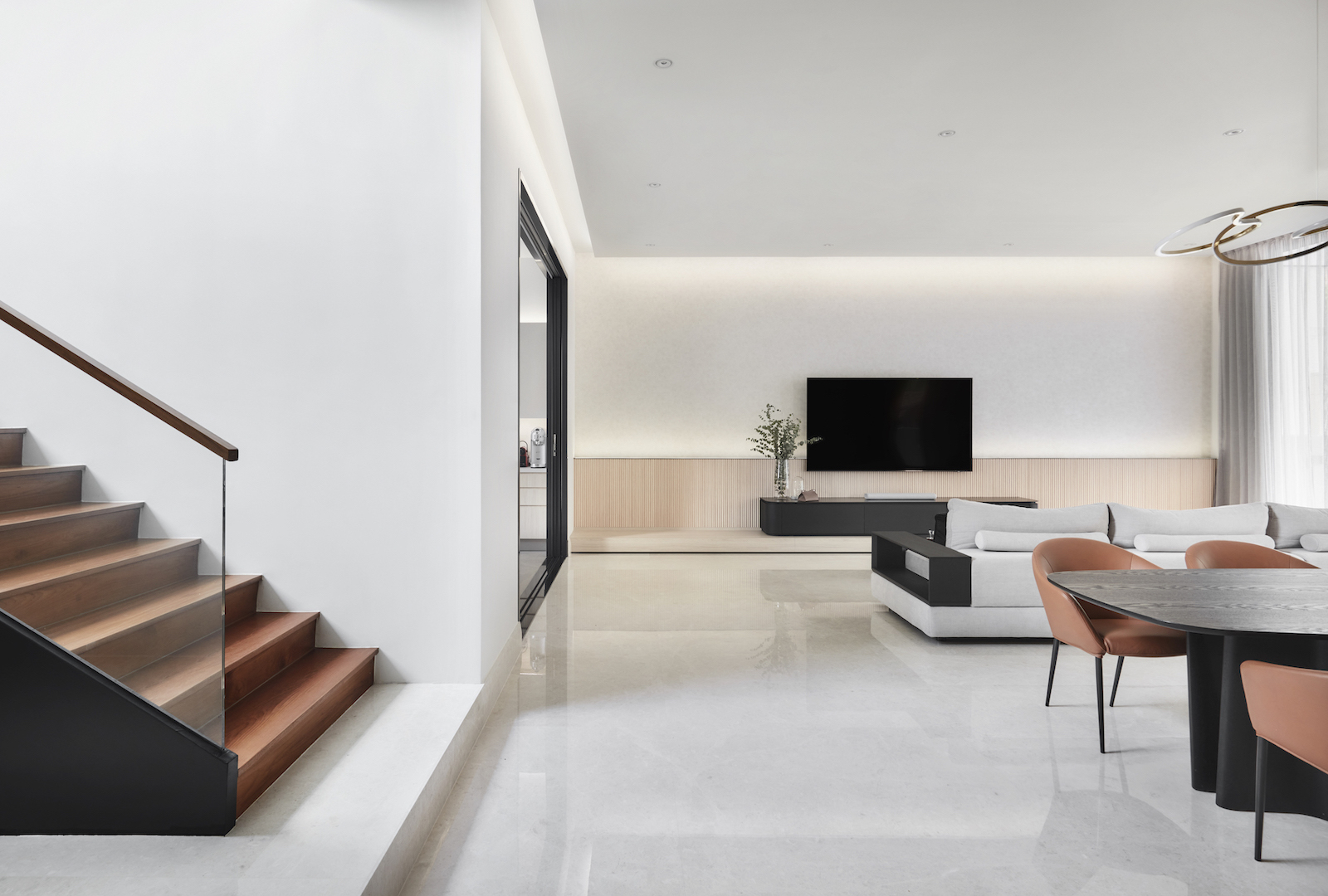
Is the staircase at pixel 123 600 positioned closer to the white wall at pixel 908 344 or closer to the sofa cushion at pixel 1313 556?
the sofa cushion at pixel 1313 556

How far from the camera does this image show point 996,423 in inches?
318

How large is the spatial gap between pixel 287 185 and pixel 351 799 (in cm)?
237

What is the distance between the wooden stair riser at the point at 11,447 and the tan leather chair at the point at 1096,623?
323 cm

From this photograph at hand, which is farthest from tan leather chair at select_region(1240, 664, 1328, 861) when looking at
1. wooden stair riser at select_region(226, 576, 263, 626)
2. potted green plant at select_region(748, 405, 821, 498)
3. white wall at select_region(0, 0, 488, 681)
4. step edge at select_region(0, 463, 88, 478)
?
potted green plant at select_region(748, 405, 821, 498)

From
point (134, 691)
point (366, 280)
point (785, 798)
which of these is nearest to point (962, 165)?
point (366, 280)

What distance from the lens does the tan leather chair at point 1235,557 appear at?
328cm

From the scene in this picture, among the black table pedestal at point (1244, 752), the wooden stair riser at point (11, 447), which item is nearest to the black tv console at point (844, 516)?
the black table pedestal at point (1244, 752)

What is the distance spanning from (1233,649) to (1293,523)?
2.45 m

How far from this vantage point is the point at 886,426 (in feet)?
26.1

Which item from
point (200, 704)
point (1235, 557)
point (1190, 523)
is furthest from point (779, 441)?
point (200, 704)

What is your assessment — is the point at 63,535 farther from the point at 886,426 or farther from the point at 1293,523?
the point at 886,426

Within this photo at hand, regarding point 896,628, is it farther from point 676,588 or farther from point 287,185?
point 287,185

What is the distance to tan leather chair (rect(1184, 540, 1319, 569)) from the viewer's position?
3281 mm

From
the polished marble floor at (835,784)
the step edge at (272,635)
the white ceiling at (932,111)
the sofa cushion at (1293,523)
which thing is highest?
the white ceiling at (932,111)
